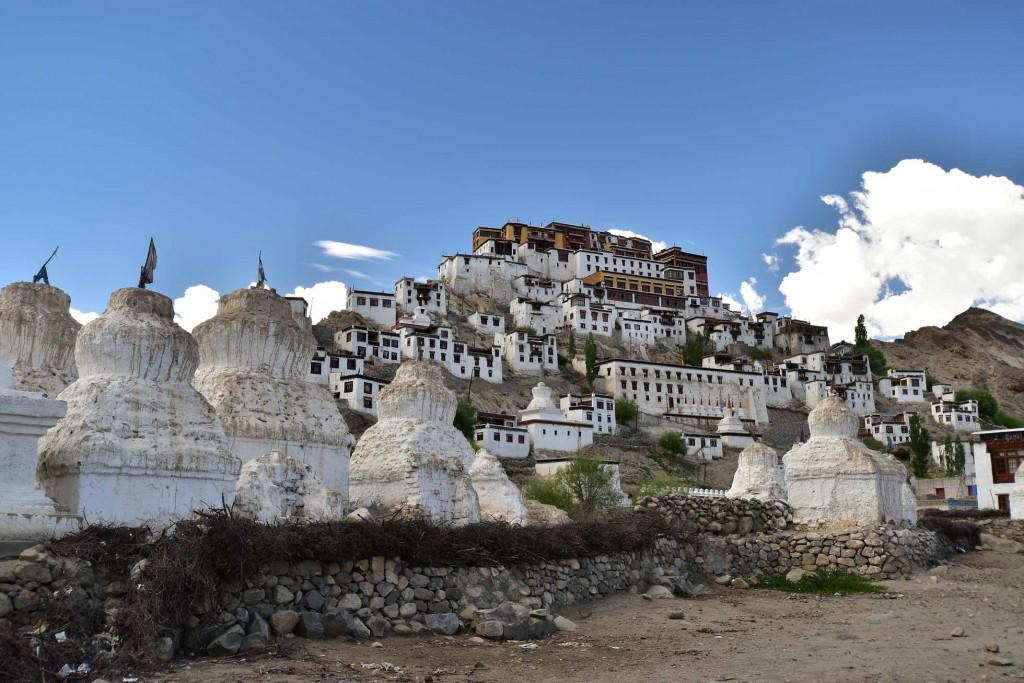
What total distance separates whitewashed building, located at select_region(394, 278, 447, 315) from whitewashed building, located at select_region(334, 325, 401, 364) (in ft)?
47.9

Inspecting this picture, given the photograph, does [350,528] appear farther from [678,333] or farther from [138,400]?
[678,333]

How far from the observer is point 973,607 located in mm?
15914

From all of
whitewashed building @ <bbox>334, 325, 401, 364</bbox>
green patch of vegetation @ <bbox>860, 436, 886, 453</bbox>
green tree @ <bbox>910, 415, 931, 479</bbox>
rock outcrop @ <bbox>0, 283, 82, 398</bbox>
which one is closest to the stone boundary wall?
rock outcrop @ <bbox>0, 283, 82, 398</bbox>

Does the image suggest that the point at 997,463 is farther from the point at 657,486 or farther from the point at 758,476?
the point at 758,476

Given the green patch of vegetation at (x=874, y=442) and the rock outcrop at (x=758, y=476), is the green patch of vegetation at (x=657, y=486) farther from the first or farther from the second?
the green patch of vegetation at (x=874, y=442)

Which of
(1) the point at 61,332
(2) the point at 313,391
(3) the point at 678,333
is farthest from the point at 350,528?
(3) the point at 678,333

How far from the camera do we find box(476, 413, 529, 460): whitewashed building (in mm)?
69312

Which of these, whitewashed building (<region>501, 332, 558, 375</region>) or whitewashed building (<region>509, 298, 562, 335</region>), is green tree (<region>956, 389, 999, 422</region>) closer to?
whitewashed building (<region>509, 298, 562, 335</region>)

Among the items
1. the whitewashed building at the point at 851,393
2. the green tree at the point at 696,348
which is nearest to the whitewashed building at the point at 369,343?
the green tree at the point at 696,348

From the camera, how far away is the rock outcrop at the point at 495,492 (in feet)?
69.8

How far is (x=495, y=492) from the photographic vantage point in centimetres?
2164

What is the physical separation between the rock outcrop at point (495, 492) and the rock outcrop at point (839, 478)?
22.4ft

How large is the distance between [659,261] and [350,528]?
400 feet

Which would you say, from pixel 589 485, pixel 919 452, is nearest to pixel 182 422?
pixel 589 485
